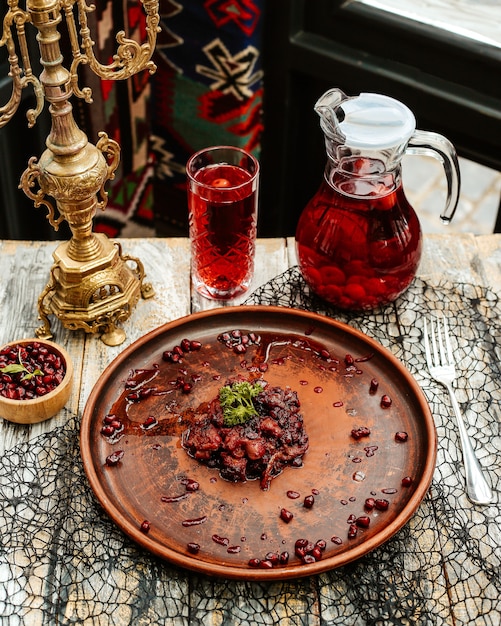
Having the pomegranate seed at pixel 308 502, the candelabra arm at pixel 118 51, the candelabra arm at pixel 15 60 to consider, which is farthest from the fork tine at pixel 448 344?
the candelabra arm at pixel 15 60

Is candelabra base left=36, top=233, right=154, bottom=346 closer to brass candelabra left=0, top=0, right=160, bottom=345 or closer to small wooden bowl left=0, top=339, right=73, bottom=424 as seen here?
brass candelabra left=0, top=0, right=160, bottom=345

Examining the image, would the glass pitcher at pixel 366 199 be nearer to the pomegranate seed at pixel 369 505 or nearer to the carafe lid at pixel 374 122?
the carafe lid at pixel 374 122

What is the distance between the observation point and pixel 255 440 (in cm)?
148

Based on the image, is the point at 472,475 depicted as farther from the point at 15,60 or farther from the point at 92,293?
the point at 15,60

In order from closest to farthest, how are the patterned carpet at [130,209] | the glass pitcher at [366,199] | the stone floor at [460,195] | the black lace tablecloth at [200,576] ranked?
the black lace tablecloth at [200,576] → the glass pitcher at [366,199] → the patterned carpet at [130,209] → the stone floor at [460,195]

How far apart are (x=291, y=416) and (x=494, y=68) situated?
118 centimetres

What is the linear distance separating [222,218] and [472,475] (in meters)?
0.74

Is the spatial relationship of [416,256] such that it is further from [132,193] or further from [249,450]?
[132,193]

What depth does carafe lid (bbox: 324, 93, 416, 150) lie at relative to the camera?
1.62 meters

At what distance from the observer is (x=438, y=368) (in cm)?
171

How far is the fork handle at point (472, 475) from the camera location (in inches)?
58.6

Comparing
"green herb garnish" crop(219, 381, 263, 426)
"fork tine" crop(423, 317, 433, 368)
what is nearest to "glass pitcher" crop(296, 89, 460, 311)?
"fork tine" crop(423, 317, 433, 368)

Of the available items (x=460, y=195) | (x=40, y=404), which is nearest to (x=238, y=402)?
(x=40, y=404)

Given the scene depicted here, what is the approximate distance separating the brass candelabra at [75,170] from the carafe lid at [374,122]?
0.42m
